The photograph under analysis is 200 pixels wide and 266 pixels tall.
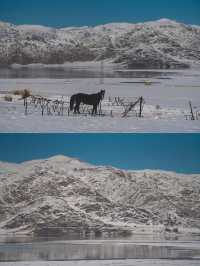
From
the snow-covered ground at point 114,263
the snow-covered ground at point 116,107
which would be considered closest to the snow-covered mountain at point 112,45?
the snow-covered ground at point 116,107

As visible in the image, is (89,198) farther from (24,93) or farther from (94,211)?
(24,93)

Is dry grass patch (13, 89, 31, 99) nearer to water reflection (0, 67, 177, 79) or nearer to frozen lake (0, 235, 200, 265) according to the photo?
water reflection (0, 67, 177, 79)

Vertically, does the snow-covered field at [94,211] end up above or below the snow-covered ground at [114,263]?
above

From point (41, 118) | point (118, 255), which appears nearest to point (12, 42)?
point (41, 118)

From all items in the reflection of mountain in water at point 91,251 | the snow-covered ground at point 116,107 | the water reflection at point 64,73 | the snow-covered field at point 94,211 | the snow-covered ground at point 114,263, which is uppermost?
the water reflection at point 64,73

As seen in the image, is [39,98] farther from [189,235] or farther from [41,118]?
[189,235]

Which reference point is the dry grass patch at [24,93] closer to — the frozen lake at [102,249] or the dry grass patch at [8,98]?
the dry grass patch at [8,98]

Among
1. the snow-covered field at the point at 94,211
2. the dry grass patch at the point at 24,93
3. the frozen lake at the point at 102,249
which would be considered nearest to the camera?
the frozen lake at the point at 102,249

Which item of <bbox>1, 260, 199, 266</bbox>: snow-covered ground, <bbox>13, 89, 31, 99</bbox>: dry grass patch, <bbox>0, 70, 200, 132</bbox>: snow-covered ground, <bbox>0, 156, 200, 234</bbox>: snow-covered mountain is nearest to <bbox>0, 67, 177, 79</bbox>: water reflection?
<bbox>0, 70, 200, 132</bbox>: snow-covered ground
